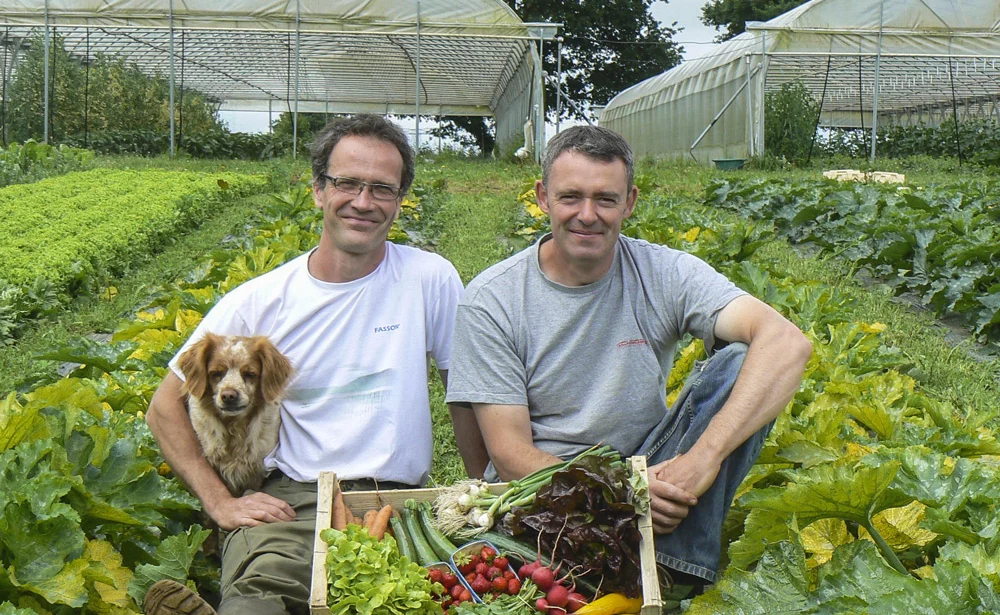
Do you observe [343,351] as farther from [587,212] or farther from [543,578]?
[543,578]

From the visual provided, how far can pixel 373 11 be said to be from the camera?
22.1m

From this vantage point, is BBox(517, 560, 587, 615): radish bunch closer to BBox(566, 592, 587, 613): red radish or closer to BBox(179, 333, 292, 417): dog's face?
BBox(566, 592, 587, 613): red radish

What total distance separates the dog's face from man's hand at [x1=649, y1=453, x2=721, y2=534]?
54.1 inches

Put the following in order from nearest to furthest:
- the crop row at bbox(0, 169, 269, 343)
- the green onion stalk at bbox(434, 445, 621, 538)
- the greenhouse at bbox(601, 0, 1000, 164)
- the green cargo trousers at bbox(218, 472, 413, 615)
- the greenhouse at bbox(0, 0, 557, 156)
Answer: the green cargo trousers at bbox(218, 472, 413, 615), the green onion stalk at bbox(434, 445, 621, 538), the crop row at bbox(0, 169, 269, 343), the greenhouse at bbox(601, 0, 1000, 164), the greenhouse at bbox(0, 0, 557, 156)

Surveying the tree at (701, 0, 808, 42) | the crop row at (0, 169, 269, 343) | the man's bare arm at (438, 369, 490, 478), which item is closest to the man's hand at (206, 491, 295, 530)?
the man's bare arm at (438, 369, 490, 478)

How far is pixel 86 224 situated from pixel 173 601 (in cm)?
953

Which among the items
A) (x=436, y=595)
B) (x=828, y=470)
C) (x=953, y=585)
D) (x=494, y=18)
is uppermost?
(x=494, y=18)

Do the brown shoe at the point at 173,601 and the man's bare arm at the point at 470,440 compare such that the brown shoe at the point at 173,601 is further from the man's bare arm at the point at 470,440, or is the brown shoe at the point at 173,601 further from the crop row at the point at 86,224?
the crop row at the point at 86,224

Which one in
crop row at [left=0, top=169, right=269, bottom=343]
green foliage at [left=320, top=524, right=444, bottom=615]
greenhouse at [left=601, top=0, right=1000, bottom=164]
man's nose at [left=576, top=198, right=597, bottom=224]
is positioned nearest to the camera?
green foliage at [left=320, top=524, right=444, bottom=615]

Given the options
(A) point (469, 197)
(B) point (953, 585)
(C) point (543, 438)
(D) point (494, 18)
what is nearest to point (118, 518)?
(C) point (543, 438)

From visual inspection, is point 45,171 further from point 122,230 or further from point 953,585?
point 953,585

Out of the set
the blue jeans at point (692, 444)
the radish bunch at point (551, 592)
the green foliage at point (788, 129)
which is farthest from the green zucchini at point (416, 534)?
the green foliage at point (788, 129)

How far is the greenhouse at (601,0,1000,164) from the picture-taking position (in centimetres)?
2164

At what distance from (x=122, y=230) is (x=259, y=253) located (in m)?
4.97
